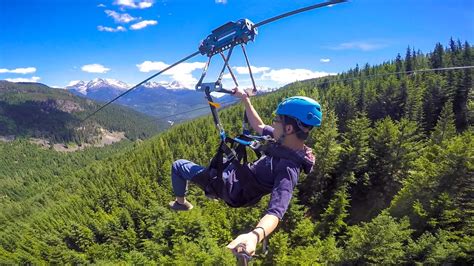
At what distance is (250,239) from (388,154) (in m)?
48.9

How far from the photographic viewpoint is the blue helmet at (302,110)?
16.7 feet

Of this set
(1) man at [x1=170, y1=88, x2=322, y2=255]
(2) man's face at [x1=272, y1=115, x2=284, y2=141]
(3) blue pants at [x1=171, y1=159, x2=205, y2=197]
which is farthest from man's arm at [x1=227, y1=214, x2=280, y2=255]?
(3) blue pants at [x1=171, y1=159, x2=205, y2=197]

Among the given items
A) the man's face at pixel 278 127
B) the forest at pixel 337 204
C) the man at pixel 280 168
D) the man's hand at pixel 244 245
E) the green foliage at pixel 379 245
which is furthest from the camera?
the forest at pixel 337 204

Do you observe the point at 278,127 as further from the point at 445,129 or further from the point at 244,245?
the point at 445,129

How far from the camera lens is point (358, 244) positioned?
29828mm

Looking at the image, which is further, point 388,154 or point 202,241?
point 388,154

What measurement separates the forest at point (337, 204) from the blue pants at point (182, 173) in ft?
10.4

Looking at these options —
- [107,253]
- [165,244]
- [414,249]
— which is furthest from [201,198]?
[414,249]

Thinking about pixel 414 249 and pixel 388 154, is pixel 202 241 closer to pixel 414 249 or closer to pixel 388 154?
pixel 414 249

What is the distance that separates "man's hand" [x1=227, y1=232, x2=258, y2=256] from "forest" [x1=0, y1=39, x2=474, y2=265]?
412cm

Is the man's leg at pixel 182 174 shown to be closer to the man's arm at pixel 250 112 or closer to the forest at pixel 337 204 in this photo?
the man's arm at pixel 250 112

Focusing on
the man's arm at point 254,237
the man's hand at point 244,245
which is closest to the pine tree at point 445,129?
the man's arm at point 254,237

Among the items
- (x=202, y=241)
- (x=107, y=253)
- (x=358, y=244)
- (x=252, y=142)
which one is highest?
(x=252, y=142)

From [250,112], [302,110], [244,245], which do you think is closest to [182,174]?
[250,112]
